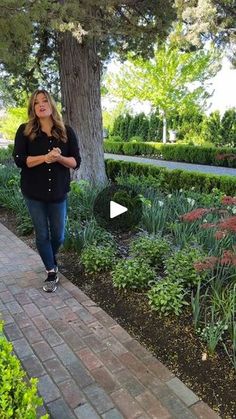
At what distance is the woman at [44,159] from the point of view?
8.27 feet

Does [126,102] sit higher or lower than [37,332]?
higher

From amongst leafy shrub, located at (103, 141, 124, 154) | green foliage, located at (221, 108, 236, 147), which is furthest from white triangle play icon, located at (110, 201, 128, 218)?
leafy shrub, located at (103, 141, 124, 154)

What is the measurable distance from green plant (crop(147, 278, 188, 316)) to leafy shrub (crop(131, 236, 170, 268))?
47 centimetres

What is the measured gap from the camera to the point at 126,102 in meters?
21.4

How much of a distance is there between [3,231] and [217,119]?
13.4m

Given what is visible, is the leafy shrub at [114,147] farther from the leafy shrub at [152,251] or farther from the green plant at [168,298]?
the green plant at [168,298]

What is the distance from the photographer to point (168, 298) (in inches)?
91.4

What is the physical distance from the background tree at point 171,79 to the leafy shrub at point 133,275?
15.5 metres

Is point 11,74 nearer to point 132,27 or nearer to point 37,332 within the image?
point 132,27

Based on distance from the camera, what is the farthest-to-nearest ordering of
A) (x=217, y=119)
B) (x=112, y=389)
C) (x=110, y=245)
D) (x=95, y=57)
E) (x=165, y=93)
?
(x=165, y=93) < (x=217, y=119) < (x=95, y=57) < (x=110, y=245) < (x=112, y=389)

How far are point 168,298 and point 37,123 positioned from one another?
154 cm

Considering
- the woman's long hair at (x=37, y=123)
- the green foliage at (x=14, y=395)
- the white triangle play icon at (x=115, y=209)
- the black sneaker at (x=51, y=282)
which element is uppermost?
the woman's long hair at (x=37, y=123)

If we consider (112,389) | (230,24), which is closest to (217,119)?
(230,24)

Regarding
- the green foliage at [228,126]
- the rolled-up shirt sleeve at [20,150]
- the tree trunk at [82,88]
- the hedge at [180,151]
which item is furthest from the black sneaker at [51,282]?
the green foliage at [228,126]
